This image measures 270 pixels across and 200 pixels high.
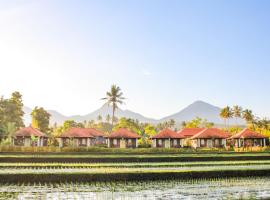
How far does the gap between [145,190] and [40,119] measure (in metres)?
68.6

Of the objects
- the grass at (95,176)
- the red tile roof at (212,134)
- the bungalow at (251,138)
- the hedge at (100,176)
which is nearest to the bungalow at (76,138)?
the red tile roof at (212,134)

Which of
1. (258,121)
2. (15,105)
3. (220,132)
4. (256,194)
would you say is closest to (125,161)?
(256,194)

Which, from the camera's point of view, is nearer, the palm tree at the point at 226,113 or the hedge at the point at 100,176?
the hedge at the point at 100,176

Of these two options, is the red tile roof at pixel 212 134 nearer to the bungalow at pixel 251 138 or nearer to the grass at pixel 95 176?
the bungalow at pixel 251 138

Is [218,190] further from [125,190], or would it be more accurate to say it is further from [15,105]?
[15,105]

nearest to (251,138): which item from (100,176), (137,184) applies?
(100,176)

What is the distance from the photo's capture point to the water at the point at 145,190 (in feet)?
44.7

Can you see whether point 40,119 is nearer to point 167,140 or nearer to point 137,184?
point 167,140

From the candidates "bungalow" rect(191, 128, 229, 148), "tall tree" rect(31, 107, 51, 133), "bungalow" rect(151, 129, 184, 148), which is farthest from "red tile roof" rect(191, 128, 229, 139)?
"tall tree" rect(31, 107, 51, 133)

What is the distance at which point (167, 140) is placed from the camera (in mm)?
66875

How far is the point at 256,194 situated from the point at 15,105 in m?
65.4

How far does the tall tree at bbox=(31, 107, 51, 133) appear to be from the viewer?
80.0 metres

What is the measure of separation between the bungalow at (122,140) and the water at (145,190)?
4611cm

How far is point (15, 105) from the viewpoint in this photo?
73250mm
